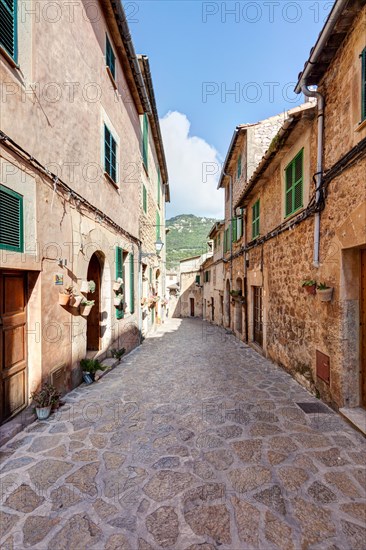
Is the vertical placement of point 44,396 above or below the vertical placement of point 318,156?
below

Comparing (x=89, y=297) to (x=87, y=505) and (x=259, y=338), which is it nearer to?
(x=87, y=505)

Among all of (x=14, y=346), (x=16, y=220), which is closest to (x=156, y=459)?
(x=14, y=346)

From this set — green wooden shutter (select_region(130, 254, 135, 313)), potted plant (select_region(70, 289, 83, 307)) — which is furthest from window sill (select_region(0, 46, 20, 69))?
green wooden shutter (select_region(130, 254, 135, 313))

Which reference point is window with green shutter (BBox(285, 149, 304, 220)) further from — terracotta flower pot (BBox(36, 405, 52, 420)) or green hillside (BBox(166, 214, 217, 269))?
green hillside (BBox(166, 214, 217, 269))

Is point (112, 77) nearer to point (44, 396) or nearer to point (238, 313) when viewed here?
point (44, 396)

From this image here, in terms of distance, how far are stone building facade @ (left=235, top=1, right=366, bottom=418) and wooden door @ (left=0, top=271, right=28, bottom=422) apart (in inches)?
193

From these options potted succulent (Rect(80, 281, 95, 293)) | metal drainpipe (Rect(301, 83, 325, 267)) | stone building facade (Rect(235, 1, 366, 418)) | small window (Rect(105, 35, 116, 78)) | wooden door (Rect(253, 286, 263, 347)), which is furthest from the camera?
wooden door (Rect(253, 286, 263, 347))

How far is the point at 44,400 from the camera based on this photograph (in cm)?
386

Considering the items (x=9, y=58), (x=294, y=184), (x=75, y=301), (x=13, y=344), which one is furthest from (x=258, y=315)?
(x=9, y=58)

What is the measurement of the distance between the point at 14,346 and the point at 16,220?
182 cm

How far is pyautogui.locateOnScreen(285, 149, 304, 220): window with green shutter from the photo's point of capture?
5.51 metres

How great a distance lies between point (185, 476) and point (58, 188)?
4.65 meters

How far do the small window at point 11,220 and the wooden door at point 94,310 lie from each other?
3130 millimetres

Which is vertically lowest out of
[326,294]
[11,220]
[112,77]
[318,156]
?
[326,294]
